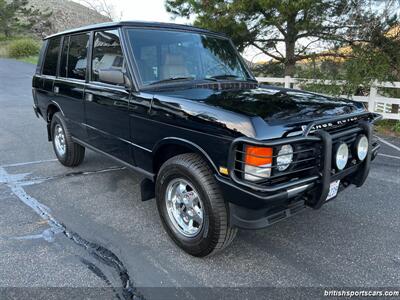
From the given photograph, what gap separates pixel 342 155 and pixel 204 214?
1249 millimetres

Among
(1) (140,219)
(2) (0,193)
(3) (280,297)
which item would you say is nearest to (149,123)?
(1) (140,219)

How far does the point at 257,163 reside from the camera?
2480 mm

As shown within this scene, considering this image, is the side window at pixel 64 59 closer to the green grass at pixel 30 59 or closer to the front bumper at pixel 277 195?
the front bumper at pixel 277 195

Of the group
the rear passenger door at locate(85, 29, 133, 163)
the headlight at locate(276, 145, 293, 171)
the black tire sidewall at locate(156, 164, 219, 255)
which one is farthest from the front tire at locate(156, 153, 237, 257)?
the rear passenger door at locate(85, 29, 133, 163)

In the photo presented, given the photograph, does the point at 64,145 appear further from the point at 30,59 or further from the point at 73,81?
the point at 30,59

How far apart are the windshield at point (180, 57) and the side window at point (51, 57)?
83.2 inches

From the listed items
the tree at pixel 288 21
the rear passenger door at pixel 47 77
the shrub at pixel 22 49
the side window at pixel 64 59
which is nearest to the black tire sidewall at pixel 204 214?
the side window at pixel 64 59

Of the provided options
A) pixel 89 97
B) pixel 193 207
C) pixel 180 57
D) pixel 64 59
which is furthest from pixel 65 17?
pixel 193 207

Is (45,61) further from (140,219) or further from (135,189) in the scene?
(140,219)

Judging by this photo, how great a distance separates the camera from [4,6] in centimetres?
4216

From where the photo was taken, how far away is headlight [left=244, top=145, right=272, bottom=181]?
8.04 ft

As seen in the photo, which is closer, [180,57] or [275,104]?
[275,104]

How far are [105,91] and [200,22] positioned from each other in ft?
22.6

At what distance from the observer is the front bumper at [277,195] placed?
2438 mm
